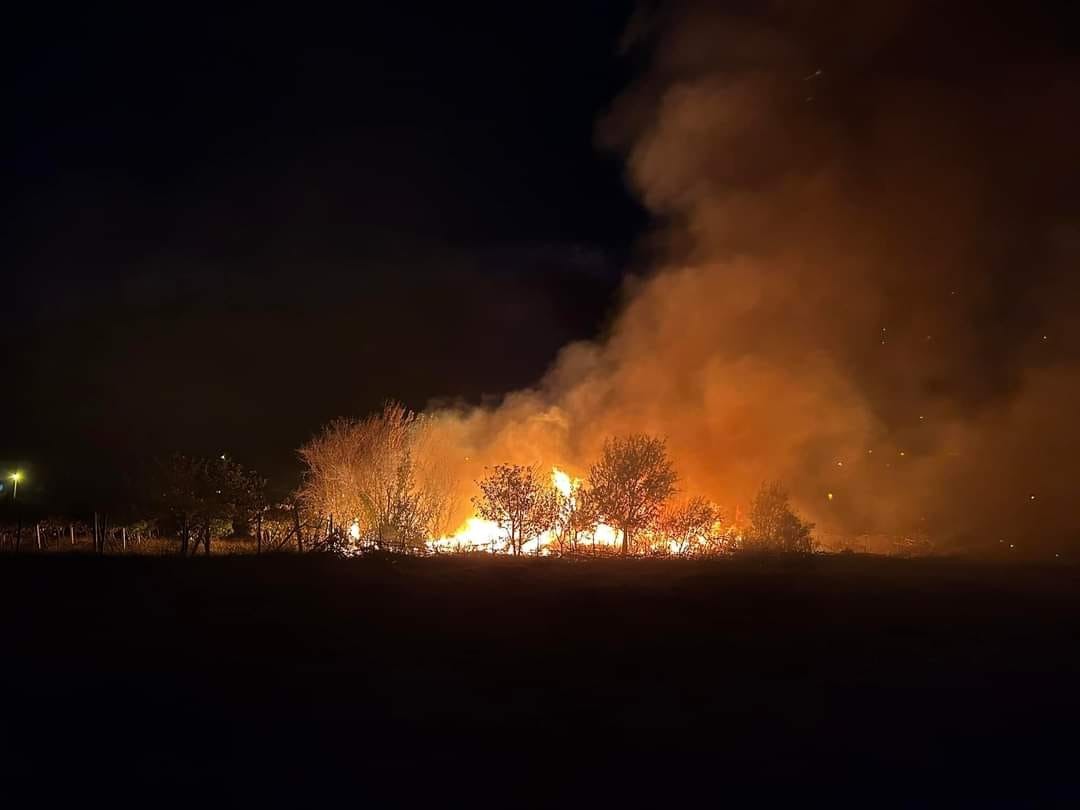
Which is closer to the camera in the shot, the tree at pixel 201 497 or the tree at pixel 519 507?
the tree at pixel 201 497

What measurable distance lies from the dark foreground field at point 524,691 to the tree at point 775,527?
23.9 feet

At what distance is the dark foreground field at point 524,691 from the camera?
5859 millimetres

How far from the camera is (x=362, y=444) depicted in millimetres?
26703

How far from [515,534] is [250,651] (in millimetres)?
13720

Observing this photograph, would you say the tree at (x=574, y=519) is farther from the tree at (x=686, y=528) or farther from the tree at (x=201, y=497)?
the tree at (x=201, y=497)

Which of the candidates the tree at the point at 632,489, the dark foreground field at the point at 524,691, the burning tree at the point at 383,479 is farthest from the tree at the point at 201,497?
the tree at the point at 632,489

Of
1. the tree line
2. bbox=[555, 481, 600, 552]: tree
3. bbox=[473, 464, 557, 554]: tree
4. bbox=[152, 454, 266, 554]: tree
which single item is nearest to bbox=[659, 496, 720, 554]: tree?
the tree line

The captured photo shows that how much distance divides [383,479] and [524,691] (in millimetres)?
18020

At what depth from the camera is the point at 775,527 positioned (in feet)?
69.8

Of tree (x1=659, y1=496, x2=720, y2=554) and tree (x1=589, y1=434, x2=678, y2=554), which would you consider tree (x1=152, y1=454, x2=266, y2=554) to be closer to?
tree (x1=589, y1=434, x2=678, y2=554)

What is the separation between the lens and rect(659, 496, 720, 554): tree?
21438mm

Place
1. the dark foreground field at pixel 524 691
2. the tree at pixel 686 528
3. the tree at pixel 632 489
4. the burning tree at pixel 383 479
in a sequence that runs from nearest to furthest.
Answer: the dark foreground field at pixel 524 691 < the tree at pixel 632 489 < the tree at pixel 686 528 < the burning tree at pixel 383 479

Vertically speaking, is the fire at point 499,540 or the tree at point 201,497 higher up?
the tree at point 201,497

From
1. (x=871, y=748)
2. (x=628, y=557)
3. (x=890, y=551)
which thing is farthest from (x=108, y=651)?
(x=890, y=551)
